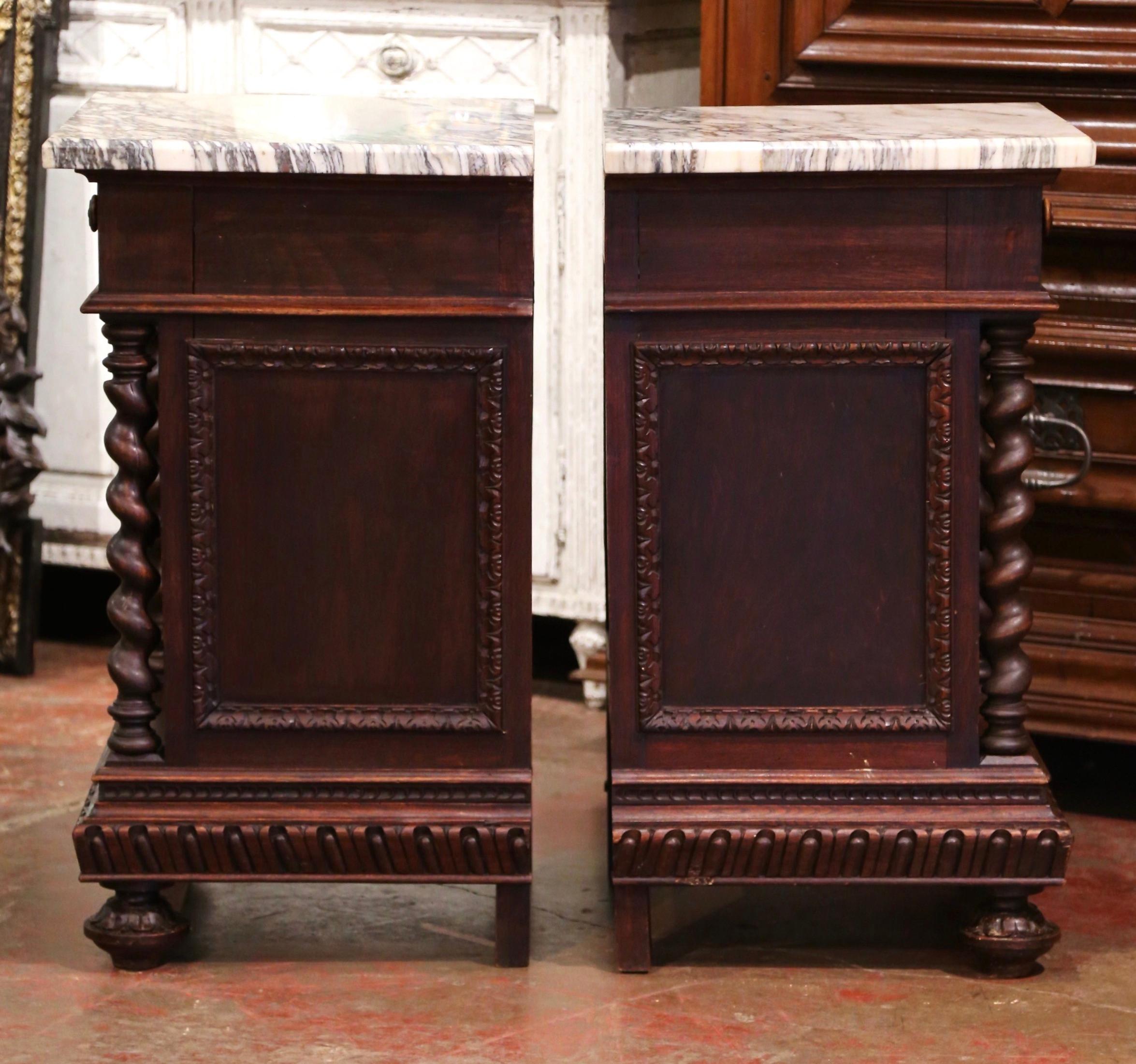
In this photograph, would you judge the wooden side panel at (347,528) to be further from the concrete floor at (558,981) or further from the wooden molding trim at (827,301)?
the concrete floor at (558,981)

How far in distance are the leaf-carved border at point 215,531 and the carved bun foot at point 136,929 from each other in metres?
0.24

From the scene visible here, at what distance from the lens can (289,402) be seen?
2082 mm

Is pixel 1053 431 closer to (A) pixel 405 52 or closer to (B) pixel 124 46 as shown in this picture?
(A) pixel 405 52

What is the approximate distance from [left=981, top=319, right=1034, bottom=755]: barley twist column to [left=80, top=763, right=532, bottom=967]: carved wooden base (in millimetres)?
590

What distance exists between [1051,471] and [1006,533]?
2.34 ft

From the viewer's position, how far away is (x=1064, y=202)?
2682 millimetres

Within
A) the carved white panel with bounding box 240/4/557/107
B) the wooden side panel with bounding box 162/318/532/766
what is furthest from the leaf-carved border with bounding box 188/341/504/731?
the carved white panel with bounding box 240/4/557/107

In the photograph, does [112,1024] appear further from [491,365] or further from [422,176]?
[422,176]

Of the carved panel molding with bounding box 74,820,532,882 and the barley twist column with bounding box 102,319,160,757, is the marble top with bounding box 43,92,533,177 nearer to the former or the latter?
the barley twist column with bounding box 102,319,160,757

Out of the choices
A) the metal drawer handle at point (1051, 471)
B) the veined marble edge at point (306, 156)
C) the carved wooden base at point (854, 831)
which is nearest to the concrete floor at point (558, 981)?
the carved wooden base at point (854, 831)

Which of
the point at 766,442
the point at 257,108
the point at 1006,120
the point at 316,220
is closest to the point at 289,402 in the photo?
the point at 316,220

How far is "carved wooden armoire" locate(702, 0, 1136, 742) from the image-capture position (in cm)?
269

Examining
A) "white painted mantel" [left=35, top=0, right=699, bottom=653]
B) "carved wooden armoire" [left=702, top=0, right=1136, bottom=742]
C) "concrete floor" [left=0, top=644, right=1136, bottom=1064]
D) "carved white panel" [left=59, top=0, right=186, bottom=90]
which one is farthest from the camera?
"carved white panel" [left=59, top=0, right=186, bottom=90]

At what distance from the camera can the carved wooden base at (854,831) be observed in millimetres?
2094
